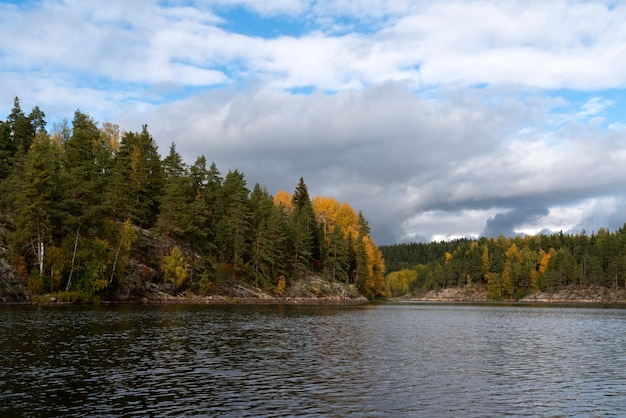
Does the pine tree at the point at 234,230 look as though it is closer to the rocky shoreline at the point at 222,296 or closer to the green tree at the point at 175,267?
the rocky shoreline at the point at 222,296

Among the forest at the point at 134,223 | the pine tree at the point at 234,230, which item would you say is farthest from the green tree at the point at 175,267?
the pine tree at the point at 234,230

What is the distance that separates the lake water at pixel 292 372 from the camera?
24.6 meters

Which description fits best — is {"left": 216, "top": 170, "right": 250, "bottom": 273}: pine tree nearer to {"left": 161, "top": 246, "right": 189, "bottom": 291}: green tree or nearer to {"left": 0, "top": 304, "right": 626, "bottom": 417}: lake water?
{"left": 161, "top": 246, "right": 189, "bottom": 291}: green tree

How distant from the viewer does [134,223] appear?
119 m

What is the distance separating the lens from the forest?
3460 inches

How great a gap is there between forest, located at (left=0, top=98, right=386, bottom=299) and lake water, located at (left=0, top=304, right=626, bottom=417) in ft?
108

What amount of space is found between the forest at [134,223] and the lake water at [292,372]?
108 feet

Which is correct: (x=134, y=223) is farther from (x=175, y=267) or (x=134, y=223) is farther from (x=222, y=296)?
(x=222, y=296)

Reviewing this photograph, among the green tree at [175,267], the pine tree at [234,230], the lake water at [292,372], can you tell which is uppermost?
the pine tree at [234,230]

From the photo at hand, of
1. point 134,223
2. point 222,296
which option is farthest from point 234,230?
point 134,223

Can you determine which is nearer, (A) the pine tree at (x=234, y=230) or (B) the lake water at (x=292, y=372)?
(B) the lake water at (x=292, y=372)

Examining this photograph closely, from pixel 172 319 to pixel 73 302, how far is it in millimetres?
32456

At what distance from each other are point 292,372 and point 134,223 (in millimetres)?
94444

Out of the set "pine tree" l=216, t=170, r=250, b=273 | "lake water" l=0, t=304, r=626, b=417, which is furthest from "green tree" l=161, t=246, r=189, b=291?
"lake water" l=0, t=304, r=626, b=417
